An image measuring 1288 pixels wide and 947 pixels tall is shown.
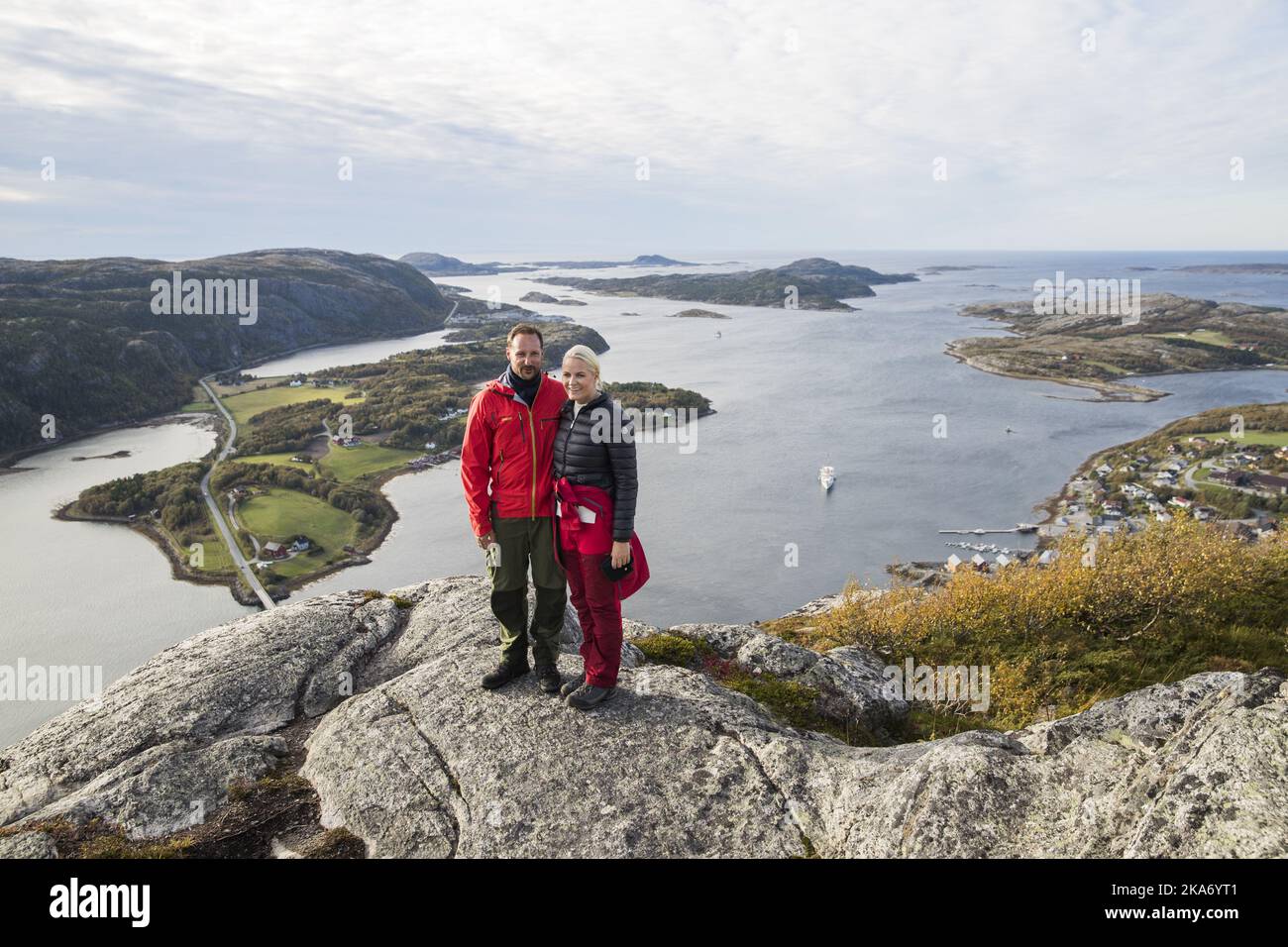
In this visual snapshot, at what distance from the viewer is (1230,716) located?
4484 millimetres

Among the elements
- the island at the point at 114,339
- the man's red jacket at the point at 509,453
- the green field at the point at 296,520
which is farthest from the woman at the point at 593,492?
the island at the point at 114,339

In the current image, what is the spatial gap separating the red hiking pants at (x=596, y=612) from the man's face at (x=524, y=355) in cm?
174

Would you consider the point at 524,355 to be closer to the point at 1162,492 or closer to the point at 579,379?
the point at 579,379

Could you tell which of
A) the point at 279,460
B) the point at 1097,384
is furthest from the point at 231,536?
the point at 1097,384

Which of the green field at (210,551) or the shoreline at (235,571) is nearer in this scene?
the shoreline at (235,571)

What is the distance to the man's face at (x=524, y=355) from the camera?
616 centimetres

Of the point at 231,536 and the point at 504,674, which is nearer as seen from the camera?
the point at 504,674

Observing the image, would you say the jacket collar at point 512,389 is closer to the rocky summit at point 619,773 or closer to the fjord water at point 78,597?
the rocky summit at point 619,773

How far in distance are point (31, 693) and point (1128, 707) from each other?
55.4m

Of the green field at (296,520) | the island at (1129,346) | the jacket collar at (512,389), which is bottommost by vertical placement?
the green field at (296,520)

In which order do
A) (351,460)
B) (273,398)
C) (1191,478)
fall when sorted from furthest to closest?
(273,398) < (351,460) < (1191,478)

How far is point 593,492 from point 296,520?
63.3 meters

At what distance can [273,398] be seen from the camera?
11356cm
